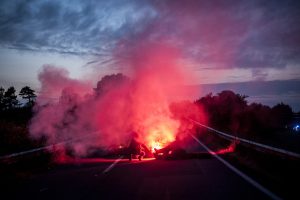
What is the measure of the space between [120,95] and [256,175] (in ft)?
68.3

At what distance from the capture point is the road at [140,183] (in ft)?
36.2

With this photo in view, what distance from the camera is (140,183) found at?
13156 millimetres

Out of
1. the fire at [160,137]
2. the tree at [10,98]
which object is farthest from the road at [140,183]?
the tree at [10,98]

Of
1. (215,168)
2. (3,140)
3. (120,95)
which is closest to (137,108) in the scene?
(120,95)

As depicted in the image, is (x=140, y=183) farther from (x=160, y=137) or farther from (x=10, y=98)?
(x=10, y=98)

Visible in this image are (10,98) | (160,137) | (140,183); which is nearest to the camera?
(140,183)

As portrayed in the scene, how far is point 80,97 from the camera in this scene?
31328 millimetres

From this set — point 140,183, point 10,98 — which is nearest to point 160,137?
point 140,183

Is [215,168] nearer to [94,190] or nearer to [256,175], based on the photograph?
[256,175]

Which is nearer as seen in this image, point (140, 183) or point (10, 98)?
point (140, 183)

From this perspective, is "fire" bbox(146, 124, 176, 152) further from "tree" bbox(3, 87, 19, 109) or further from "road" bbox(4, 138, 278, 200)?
"tree" bbox(3, 87, 19, 109)

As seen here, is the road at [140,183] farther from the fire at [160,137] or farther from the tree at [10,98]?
the tree at [10,98]

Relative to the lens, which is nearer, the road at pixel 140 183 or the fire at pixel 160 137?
the road at pixel 140 183

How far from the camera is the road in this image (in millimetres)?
11039
